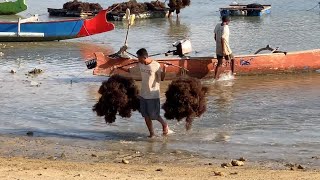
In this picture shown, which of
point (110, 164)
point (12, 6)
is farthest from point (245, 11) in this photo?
point (110, 164)

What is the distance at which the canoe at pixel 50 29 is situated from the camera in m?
23.9

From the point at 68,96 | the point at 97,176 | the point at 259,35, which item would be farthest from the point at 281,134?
the point at 259,35

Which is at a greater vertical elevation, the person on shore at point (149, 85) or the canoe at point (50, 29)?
Result: the person on shore at point (149, 85)

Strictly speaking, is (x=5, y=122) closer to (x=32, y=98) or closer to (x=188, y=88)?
(x=32, y=98)

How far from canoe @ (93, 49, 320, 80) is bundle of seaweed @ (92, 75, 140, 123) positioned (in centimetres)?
401

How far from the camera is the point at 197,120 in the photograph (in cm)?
1236

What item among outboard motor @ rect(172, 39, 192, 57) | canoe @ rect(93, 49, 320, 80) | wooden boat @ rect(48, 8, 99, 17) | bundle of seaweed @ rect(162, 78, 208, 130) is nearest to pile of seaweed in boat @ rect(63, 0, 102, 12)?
wooden boat @ rect(48, 8, 99, 17)

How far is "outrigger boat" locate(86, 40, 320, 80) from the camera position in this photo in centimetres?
1591

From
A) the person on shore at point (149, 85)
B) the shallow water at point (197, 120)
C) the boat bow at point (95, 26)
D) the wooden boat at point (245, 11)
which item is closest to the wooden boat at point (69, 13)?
the wooden boat at point (245, 11)

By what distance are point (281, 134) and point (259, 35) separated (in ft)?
50.6

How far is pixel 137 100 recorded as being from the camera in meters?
11.2

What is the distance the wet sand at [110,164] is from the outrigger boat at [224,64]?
16.0ft

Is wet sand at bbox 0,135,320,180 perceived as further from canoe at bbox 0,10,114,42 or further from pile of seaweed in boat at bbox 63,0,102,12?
pile of seaweed in boat at bbox 63,0,102,12

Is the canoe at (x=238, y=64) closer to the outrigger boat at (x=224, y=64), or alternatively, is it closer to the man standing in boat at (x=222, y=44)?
the outrigger boat at (x=224, y=64)
